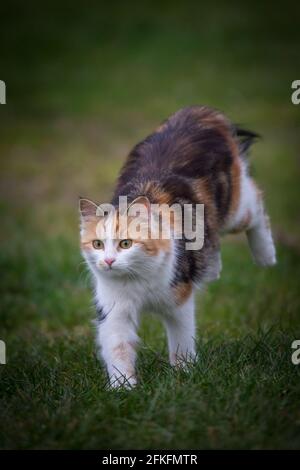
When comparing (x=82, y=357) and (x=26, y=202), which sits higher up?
(x=26, y=202)

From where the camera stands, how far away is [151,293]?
5066 millimetres

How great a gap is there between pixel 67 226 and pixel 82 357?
646 cm

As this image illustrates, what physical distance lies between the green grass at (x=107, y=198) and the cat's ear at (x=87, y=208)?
111cm

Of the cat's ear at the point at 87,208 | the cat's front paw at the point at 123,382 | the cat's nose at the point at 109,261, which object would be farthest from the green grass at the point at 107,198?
the cat's ear at the point at 87,208

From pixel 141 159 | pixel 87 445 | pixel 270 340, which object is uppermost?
pixel 141 159

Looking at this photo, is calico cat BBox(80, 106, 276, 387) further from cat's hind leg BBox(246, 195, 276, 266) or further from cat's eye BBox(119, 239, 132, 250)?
cat's hind leg BBox(246, 195, 276, 266)

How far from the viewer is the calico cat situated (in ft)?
16.1

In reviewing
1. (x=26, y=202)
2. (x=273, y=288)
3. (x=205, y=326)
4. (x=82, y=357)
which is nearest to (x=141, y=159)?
(x=82, y=357)

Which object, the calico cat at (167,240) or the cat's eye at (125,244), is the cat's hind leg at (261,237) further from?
the cat's eye at (125,244)

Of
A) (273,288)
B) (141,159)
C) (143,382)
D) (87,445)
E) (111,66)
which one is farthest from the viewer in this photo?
(111,66)

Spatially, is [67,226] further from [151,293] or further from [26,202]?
[151,293]

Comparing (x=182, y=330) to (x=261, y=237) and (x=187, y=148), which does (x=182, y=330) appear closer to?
(x=187, y=148)

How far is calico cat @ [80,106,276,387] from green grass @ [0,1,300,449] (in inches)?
9.5

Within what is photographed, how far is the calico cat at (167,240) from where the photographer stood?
16.1 feet
